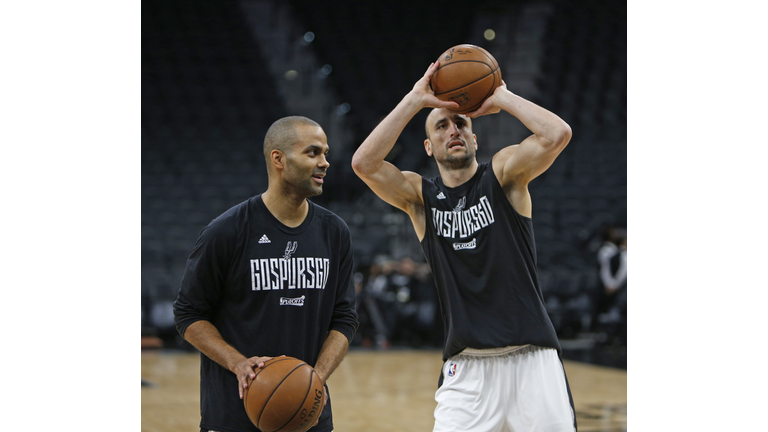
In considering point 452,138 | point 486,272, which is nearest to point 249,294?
point 486,272

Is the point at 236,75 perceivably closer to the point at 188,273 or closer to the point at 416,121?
the point at 416,121

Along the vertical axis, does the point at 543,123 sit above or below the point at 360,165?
above

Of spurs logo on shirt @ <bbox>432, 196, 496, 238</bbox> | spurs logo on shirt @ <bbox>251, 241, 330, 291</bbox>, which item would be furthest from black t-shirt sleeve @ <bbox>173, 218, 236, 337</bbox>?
spurs logo on shirt @ <bbox>432, 196, 496, 238</bbox>

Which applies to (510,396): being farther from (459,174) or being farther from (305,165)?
(305,165)

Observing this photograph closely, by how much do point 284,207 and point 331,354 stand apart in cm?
61

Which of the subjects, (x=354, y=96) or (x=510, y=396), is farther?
(x=354, y=96)

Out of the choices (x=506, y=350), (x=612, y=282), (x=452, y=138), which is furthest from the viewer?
(x=612, y=282)

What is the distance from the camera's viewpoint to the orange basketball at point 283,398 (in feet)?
7.95

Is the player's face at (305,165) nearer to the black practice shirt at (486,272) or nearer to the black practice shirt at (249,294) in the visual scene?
the black practice shirt at (249,294)

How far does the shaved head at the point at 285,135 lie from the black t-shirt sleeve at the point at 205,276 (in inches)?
14.7

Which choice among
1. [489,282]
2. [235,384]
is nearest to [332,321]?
[235,384]

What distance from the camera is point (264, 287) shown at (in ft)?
8.70

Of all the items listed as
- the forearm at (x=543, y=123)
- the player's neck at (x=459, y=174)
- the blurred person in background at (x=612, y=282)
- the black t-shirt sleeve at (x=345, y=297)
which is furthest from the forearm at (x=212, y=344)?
the blurred person in background at (x=612, y=282)

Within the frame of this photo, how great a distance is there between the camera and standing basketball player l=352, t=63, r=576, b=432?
2719 mm
